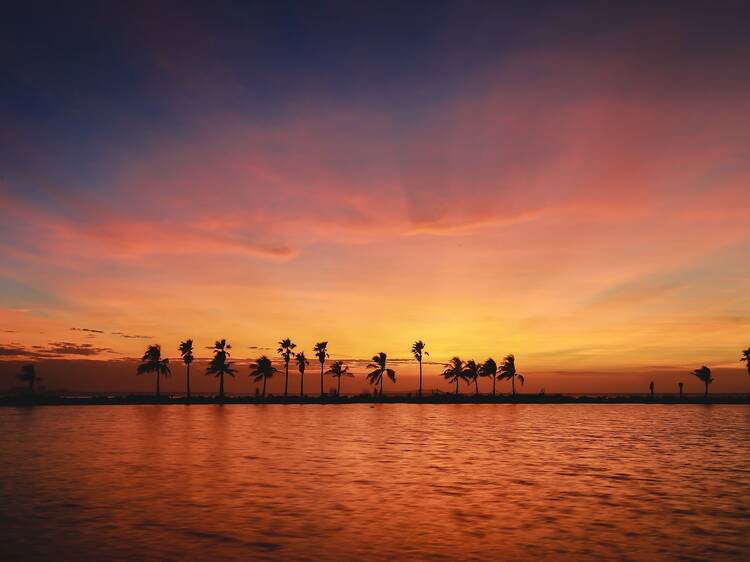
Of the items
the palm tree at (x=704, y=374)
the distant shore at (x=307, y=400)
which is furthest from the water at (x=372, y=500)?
the palm tree at (x=704, y=374)

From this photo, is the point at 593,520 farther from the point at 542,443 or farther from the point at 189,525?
the point at 542,443

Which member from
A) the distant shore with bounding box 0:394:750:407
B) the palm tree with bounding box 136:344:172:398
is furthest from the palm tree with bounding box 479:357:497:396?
the palm tree with bounding box 136:344:172:398

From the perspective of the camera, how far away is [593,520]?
2388cm

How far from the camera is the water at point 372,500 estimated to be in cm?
2003

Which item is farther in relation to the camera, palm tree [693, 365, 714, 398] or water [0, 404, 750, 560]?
palm tree [693, 365, 714, 398]

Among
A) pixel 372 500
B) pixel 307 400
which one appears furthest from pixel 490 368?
pixel 372 500

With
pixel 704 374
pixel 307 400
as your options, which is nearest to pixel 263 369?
pixel 307 400

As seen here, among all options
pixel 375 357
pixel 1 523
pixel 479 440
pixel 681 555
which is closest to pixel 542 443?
pixel 479 440

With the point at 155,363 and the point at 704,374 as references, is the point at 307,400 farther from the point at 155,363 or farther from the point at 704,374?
the point at 704,374

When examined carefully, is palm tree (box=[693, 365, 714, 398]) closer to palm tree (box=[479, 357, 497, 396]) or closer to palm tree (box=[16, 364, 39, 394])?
palm tree (box=[479, 357, 497, 396])

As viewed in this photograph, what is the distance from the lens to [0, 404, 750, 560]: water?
65.7ft

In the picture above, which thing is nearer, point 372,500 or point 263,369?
point 372,500

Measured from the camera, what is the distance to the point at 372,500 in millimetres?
27953

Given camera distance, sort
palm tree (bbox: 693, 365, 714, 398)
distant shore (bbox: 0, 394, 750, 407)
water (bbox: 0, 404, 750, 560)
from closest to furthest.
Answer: water (bbox: 0, 404, 750, 560), distant shore (bbox: 0, 394, 750, 407), palm tree (bbox: 693, 365, 714, 398)
